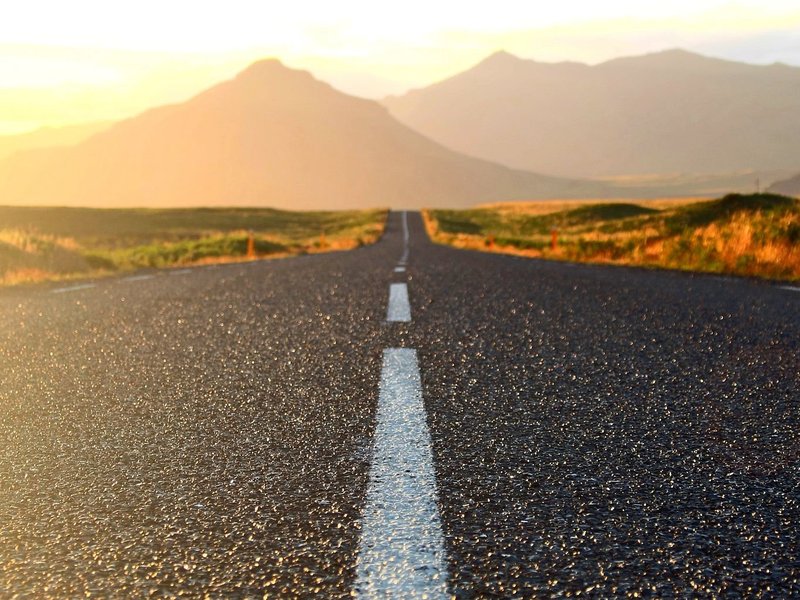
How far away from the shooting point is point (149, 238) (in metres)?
62.6

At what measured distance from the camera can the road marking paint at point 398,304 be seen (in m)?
7.06

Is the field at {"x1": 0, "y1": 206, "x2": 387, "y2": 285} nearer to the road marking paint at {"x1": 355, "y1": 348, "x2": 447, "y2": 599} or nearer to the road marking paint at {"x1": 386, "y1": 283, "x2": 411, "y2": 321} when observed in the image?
the road marking paint at {"x1": 386, "y1": 283, "x2": 411, "y2": 321}

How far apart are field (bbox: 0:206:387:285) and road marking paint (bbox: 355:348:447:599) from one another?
1248 cm

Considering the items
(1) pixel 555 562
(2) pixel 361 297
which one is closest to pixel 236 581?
(1) pixel 555 562

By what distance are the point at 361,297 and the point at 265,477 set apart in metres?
5.89

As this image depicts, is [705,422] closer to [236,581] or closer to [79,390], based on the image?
[236,581]

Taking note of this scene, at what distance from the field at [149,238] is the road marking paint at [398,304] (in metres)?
7.86

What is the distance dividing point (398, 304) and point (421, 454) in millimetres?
5011

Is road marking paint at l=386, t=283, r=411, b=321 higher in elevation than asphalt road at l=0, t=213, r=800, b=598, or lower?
higher

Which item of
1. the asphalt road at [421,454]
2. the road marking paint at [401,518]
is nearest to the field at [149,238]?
the asphalt road at [421,454]

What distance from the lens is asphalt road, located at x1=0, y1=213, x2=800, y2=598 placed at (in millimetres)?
2076

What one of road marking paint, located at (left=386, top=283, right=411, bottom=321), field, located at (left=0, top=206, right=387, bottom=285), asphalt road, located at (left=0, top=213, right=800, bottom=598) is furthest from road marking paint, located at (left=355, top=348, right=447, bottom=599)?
field, located at (left=0, top=206, right=387, bottom=285)

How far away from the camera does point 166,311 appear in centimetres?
778

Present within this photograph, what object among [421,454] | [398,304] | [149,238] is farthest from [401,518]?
[149,238]
